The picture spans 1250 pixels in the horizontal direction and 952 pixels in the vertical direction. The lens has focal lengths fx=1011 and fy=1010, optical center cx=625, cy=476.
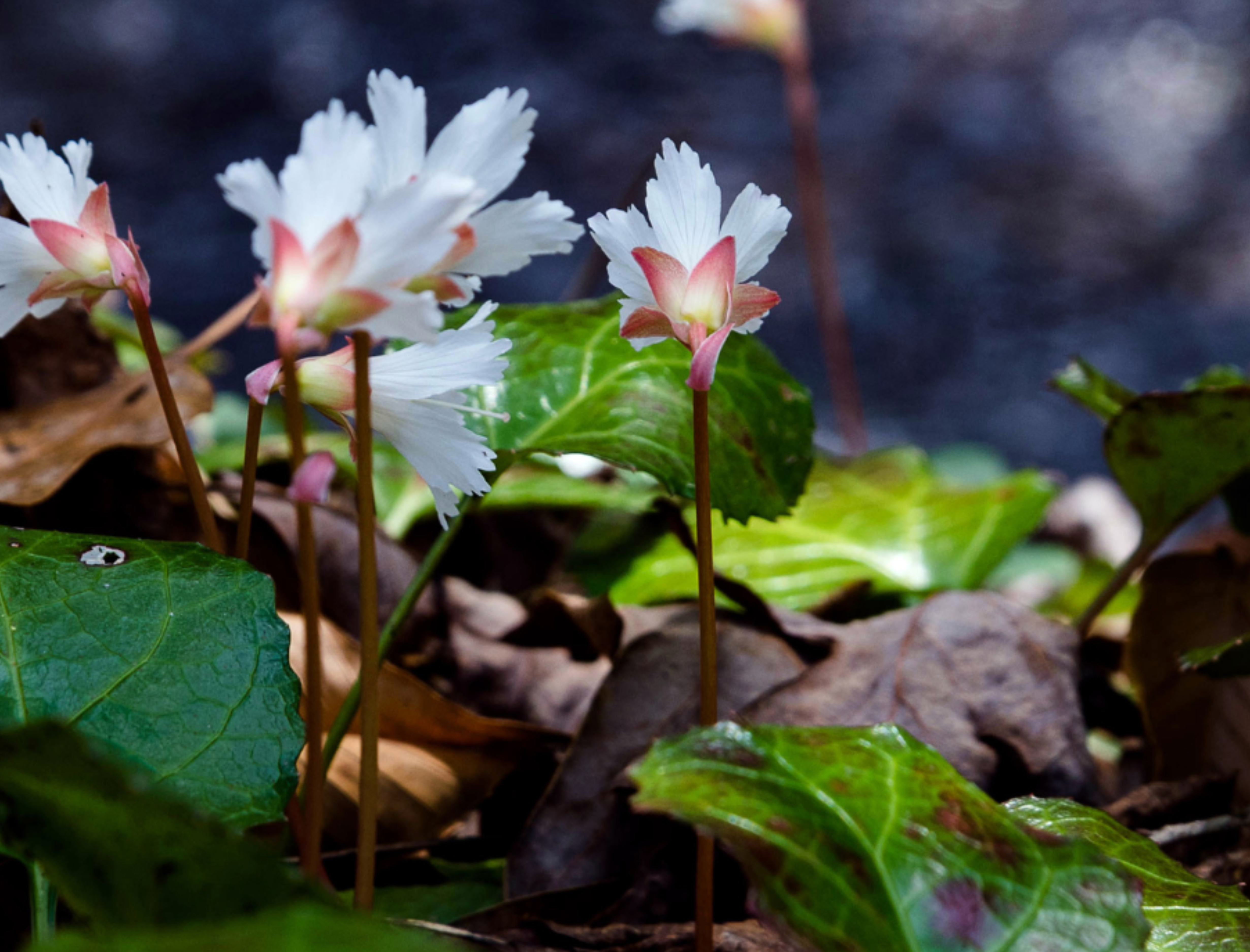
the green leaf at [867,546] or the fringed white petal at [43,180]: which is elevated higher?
the fringed white petal at [43,180]

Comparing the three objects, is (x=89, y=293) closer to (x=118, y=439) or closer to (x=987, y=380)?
(x=118, y=439)

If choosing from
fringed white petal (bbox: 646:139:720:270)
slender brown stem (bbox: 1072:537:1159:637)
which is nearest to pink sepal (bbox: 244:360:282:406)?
fringed white petal (bbox: 646:139:720:270)

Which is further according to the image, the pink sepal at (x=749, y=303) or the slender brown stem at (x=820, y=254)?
the slender brown stem at (x=820, y=254)

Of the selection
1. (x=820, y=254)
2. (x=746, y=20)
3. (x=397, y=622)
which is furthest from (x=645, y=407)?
(x=746, y=20)

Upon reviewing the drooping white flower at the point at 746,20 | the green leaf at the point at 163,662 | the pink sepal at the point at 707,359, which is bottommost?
the green leaf at the point at 163,662

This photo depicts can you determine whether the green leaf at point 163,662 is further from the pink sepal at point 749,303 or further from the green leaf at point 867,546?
the green leaf at point 867,546

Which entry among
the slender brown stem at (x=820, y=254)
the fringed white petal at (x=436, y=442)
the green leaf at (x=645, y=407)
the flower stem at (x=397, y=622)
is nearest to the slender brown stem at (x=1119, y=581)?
the green leaf at (x=645, y=407)

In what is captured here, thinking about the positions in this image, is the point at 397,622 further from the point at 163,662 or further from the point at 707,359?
the point at 707,359

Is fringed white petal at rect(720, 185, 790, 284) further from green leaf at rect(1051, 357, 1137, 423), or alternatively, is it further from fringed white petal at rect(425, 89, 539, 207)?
green leaf at rect(1051, 357, 1137, 423)

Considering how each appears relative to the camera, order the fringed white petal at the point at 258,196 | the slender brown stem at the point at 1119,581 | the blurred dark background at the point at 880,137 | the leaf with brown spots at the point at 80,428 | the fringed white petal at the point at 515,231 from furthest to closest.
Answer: the blurred dark background at the point at 880,137 → the slender brown stem at the point at 1119,581 → the leaf with brown spots at the point at 80,428 → the fringed white petal at the point at 515,231 → the fringed white petal at the point at 258,196
